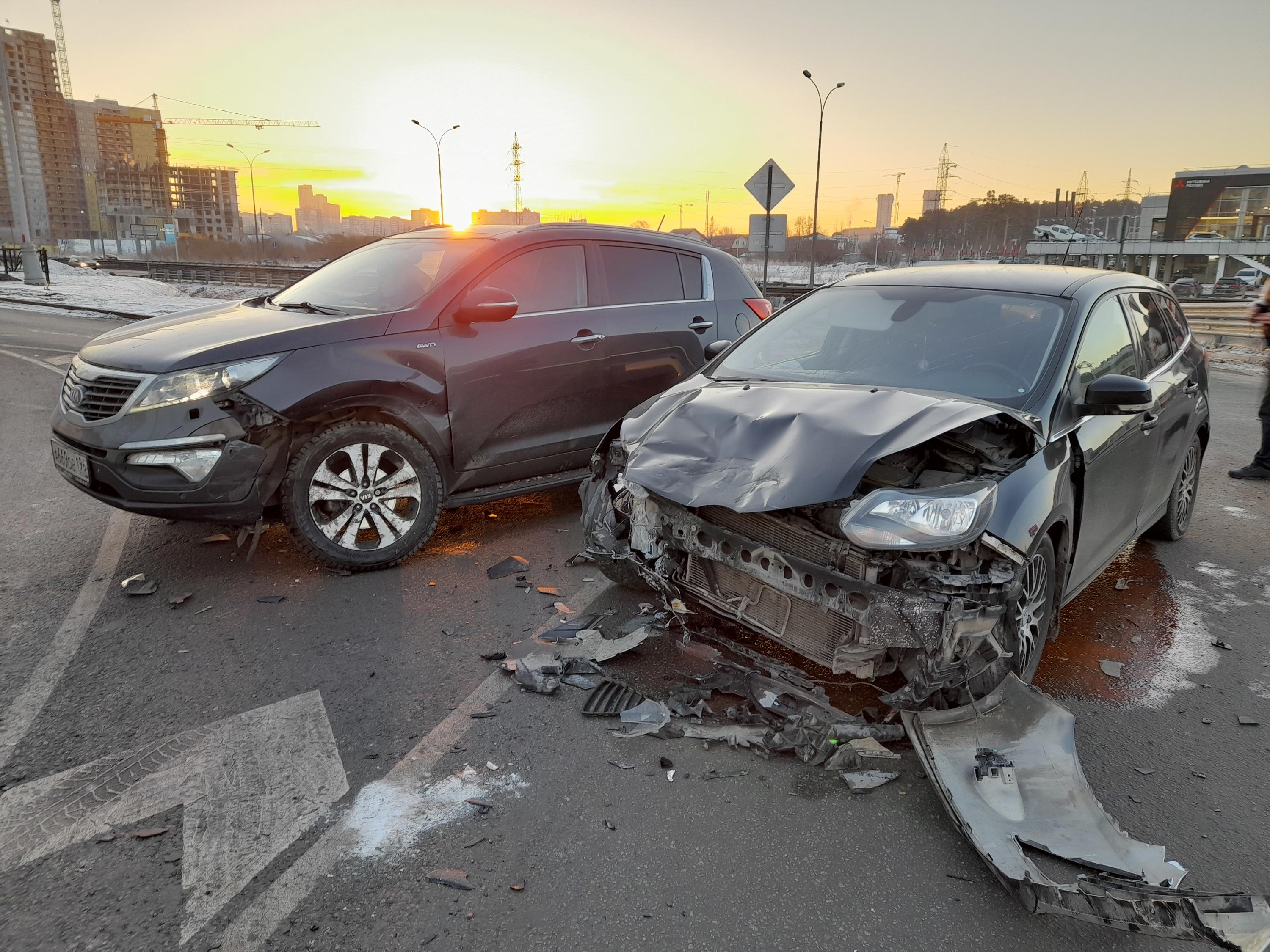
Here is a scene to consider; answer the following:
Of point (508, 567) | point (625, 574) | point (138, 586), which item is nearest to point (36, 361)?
point (138, 586)

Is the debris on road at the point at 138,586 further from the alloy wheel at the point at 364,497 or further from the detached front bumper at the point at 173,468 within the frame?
the alloy wheel at the point at 364,497

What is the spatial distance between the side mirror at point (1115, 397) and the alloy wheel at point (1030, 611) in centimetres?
78

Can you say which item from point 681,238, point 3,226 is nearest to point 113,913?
point 681,238

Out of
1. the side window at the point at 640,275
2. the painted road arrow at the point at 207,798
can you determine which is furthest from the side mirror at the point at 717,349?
the painted road arrow at the point at 207,798

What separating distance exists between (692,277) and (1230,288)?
57.2 meters

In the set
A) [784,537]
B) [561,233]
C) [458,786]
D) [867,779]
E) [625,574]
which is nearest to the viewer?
[458,786]

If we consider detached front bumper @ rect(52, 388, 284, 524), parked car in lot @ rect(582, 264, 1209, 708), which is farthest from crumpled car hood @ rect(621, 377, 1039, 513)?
detached front bumper @ rect(52, 388, 284, 524)

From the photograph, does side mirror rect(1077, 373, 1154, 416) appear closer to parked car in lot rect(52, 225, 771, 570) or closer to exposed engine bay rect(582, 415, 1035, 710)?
exposed engine bay rect(582, 415, 1035, 710)

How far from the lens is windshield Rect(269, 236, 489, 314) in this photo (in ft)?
17.4

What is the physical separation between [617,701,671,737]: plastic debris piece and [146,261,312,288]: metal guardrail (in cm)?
3507

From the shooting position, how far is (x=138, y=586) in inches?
182

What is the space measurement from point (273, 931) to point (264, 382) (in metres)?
2.98

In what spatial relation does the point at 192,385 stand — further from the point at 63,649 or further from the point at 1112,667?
the point at 1112,667

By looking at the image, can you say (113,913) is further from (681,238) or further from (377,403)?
(681,238)
